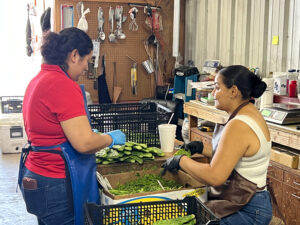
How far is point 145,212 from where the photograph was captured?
1.83 m

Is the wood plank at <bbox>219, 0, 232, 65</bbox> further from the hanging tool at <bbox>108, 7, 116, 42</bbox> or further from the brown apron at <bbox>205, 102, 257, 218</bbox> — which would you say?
the brown apron at <bbox>205, 102, 257, 218</bbox>

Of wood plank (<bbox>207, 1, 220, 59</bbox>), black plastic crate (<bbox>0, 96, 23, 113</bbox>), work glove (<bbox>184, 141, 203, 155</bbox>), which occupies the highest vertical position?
wood plank (<bbox>207, 1, 220, 59</bbox>)

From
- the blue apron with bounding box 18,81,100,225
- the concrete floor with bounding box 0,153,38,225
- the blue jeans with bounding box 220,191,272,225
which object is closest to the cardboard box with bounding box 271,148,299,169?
the blue jeans with bounding box 220,191,272,225

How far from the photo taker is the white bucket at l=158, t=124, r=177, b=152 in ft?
8.98

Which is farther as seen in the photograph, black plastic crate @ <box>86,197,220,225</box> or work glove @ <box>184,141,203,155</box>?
work glove @ <box>184,141,203,155</box>

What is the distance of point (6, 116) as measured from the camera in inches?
256

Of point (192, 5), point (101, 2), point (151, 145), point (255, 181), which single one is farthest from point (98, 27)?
point (255, 181)

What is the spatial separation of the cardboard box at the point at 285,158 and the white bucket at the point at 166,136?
3.33 feet

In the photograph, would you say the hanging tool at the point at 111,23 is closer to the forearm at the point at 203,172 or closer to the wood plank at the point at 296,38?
the wood plank at the point at 296,38

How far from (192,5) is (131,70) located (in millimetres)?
1401

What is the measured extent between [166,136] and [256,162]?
868 millimetres

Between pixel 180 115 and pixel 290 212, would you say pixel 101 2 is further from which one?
pixel 290 212

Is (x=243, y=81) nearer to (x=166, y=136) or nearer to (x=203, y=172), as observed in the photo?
(x=203, y=172)

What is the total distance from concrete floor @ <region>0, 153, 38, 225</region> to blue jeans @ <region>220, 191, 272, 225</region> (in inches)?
95.1
